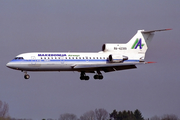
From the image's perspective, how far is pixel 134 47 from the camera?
252ft

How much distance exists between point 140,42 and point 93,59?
27.8ft

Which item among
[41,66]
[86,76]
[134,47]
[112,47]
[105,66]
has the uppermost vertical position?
[134,47]

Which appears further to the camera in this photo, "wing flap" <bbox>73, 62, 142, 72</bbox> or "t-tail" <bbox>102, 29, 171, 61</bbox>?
"t-tail" <bbox>102, 29, 171, 61</bbox>

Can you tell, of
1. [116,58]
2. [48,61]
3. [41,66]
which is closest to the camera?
[41,66]

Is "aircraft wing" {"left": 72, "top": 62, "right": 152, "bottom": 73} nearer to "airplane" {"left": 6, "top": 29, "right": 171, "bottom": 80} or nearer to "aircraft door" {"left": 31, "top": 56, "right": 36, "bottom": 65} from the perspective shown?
"airplane" {"left": 6, "top": 29, "right": 171, "bottom": 80}

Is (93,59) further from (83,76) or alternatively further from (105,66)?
(83,76)

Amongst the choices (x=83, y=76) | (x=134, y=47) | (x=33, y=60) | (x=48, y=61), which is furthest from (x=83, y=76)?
(x=33, y=60)

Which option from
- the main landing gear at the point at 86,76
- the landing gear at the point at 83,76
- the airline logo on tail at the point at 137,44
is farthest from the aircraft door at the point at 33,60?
the airline logo on tail at the point at 137,44

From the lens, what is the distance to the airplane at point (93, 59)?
7006cm

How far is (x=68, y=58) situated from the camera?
71562mm

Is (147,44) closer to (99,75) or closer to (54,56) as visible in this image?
(99,75)

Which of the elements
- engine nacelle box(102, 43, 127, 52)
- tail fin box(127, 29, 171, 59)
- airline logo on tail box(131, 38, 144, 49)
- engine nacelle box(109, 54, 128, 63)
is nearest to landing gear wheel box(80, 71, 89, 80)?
engine nacelle box(102, 43, 127, 52)

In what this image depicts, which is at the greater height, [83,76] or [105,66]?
[105,66]

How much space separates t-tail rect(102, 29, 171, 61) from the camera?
7469 cm
